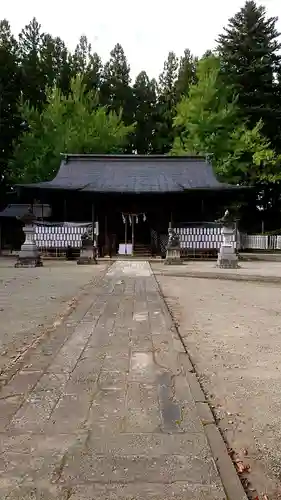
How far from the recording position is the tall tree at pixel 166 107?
39.0 m

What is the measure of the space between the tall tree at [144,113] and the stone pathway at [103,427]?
36.7 meters

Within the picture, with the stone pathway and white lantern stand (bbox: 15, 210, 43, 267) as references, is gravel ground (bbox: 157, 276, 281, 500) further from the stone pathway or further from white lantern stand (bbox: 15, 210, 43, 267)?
white lantern stand (bbox: 15, 210, 43, 267)

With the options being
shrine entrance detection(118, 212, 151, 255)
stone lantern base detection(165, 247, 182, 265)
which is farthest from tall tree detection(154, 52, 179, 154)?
stone lantern base detection(165, 247, 182, 265)

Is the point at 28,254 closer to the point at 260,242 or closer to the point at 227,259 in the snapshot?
the point at 227,259

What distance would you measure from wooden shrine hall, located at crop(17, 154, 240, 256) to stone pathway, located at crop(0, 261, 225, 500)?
1906 centimetres

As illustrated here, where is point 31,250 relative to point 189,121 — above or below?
below

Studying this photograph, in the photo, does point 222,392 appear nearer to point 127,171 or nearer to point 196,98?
point 127,171

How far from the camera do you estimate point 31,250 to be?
18281 millimetres

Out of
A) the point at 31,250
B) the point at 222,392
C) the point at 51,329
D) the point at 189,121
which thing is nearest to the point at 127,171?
the point at 189,121

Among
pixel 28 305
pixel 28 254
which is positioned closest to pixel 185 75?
pixel 28 254

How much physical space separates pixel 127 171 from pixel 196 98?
6.48 m

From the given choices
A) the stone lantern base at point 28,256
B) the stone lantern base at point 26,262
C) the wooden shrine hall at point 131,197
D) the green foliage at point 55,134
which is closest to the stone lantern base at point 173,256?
the wooden shrine hall at point 131,197

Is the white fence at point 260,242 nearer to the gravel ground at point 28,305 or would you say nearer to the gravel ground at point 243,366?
the gravel ground at point 28,305

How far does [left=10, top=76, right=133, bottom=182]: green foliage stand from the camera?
29.9 meters
